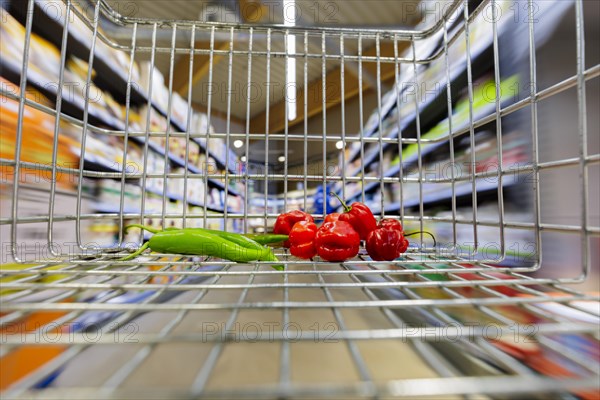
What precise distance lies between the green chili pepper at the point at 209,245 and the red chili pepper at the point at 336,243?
10cm

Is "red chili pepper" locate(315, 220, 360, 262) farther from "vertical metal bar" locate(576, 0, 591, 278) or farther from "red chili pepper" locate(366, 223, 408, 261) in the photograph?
"vertical metal bar" locate(576, 0, 591, 278)

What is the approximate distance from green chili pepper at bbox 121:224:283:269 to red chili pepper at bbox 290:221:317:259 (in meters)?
0.10

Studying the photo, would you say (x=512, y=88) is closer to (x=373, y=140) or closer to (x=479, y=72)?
(x=479, y=72)

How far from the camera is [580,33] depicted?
1.29 ft

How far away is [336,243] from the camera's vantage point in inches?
24.6

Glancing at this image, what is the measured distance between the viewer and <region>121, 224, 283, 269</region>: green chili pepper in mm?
583

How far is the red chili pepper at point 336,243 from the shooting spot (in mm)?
610

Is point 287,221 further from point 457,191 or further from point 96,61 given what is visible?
point 96,61

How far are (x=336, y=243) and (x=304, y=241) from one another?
0.10m

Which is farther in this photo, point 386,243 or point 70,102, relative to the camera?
point 70,102

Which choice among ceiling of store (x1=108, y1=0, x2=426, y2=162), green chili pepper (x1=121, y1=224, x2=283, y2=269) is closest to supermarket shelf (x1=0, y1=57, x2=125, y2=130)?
ceiling of store (x1=108, y1=0, x2=426, y2=162)

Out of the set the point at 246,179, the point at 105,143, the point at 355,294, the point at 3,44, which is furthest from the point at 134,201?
the point at 355,294

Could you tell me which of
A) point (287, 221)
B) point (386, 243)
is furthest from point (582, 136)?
point (287, 221)

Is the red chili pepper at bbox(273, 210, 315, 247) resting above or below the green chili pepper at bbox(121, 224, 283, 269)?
above
